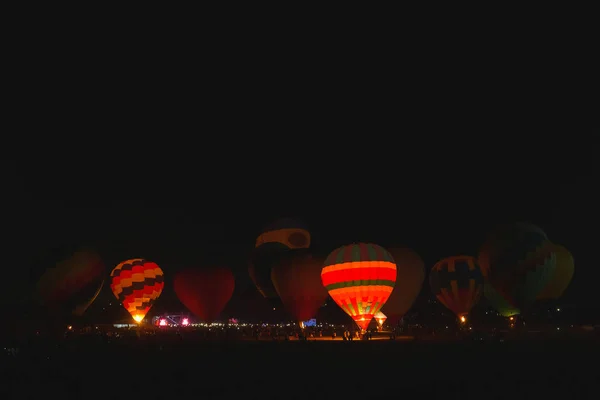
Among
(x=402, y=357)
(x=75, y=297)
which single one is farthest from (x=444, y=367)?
(x=75, y=297)

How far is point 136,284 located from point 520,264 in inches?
1116

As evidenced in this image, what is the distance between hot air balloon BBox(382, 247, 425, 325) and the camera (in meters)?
44.3

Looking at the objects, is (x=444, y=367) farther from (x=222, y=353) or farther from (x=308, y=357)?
(x=222, y=353)

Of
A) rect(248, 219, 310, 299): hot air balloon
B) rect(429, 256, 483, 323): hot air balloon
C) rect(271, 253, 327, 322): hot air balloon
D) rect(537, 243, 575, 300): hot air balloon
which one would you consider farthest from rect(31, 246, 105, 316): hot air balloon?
rect(537, 243, 575, 300): hot air balloon

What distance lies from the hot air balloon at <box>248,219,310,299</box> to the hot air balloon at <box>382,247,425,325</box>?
9614mm

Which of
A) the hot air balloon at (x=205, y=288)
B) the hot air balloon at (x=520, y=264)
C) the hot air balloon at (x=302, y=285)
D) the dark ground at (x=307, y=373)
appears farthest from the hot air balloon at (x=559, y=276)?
the dark ground at (x=307, y=373)

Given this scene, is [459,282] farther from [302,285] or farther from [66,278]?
[66,278]

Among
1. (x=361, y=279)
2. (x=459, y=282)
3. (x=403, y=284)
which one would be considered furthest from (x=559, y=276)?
(x=361, y=279)

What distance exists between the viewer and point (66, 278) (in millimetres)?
44500

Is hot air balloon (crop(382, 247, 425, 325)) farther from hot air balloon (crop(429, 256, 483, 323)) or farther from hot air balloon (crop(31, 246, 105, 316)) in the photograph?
hot air balloon (crop(31, 246, 105, 316))

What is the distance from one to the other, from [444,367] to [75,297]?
33.2 meters

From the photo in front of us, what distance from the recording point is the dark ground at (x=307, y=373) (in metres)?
14.2

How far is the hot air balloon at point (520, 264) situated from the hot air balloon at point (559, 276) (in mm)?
8238

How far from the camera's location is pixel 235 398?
1365 cm
